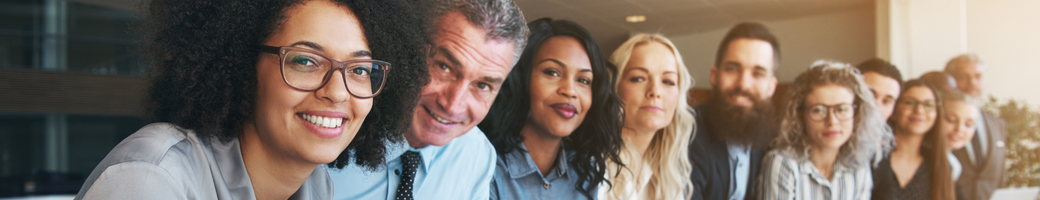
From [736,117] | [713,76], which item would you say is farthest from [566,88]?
[736,117]

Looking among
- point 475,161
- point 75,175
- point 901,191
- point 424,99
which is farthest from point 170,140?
point 75,175

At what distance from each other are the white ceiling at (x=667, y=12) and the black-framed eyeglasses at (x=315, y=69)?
955mm

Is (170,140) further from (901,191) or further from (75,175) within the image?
(75,175)

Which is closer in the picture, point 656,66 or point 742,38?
point 656,66

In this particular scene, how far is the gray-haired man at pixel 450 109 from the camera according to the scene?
193 cm

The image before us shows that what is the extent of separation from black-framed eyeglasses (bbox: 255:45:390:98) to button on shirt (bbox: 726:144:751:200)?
2167 millimetres

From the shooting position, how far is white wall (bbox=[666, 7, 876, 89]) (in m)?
2.84

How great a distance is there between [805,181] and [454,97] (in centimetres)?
227

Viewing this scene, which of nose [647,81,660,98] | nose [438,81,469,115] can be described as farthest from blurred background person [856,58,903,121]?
nose [438,81,469,115]

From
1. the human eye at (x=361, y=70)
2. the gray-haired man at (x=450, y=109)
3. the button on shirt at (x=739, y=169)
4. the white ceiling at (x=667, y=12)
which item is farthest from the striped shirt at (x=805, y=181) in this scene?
the human eye at (x=361, y=70)

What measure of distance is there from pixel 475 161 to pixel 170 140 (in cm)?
118

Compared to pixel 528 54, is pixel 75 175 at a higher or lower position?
lower

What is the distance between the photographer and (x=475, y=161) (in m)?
2.18

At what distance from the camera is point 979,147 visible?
3.89 meters
